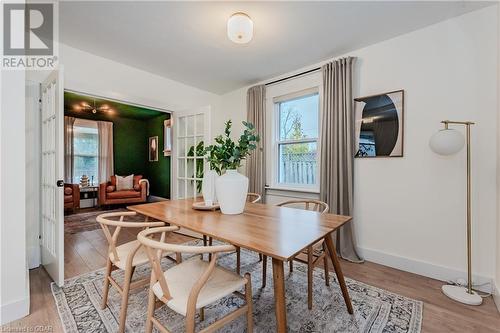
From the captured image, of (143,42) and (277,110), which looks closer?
(143,42)

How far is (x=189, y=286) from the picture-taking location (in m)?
1.22

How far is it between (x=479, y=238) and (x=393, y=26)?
211 centimetres

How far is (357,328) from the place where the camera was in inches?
58.8

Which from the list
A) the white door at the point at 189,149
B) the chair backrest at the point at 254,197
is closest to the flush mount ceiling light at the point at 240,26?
the white door at the point at 189,149

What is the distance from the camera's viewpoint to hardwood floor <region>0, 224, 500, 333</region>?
5.08 ft

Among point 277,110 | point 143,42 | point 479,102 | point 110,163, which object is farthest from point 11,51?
point 110,163

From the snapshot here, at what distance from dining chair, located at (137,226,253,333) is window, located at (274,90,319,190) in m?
2.11

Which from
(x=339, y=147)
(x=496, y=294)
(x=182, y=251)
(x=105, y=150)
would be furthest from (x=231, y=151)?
(x=105, y=150)

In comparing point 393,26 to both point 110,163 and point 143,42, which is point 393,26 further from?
point 110,163

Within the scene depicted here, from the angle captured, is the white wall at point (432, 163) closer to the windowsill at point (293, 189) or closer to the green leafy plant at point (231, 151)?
the windowsill at point (293, 189)

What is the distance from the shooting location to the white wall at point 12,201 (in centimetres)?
159

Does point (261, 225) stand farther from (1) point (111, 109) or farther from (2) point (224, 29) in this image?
(1) point (111, 109)

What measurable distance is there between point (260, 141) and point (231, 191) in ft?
6.54

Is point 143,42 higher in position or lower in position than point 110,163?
higher
